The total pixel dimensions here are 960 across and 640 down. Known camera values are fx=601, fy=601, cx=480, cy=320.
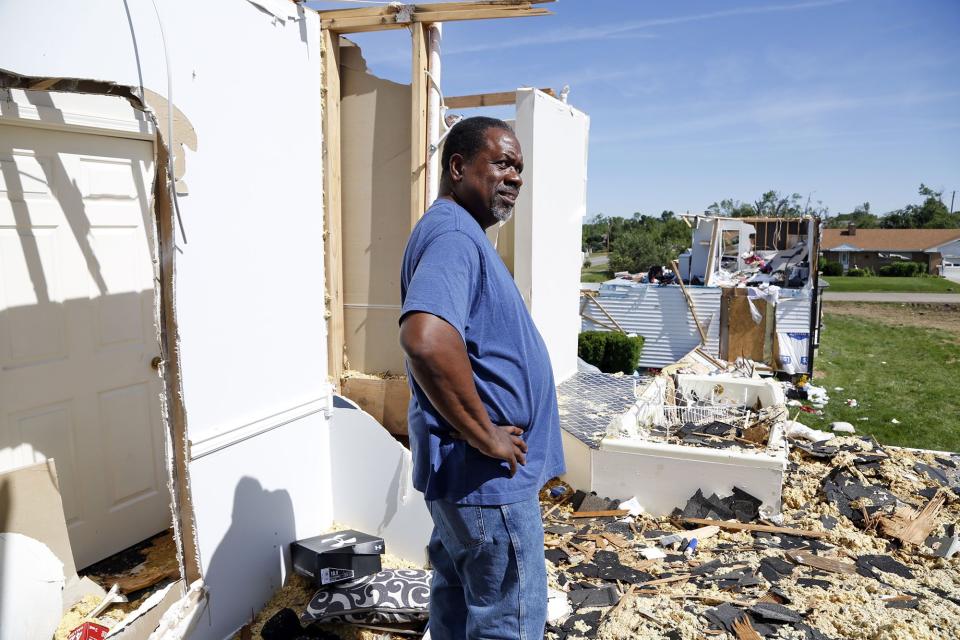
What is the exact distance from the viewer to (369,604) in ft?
10.3

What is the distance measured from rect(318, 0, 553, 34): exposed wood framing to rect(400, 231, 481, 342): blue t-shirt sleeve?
3188 mm

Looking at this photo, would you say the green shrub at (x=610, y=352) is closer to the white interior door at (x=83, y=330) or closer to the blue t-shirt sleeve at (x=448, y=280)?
the white interior door at (x=83, y=330)

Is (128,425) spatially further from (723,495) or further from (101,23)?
(723,495)

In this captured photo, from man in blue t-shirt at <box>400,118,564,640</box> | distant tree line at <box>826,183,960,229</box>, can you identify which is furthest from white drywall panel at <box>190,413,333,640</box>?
distant tree line at <box>826,183,960,229</box>

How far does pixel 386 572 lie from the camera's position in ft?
11.1

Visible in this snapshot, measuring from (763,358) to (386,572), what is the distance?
11.3m

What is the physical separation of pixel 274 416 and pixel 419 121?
251 cm

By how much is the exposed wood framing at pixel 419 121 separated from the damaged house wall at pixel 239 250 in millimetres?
1080

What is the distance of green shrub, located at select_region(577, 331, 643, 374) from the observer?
455 inches

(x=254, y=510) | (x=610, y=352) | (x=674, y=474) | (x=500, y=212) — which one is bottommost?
(x=610, y=352)

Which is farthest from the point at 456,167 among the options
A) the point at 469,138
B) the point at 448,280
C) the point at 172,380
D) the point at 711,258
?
the point at 711,258

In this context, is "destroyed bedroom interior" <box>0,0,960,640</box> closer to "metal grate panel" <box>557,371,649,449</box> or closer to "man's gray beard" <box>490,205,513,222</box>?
"metal grate panel" <box>557,371,649,449</box>

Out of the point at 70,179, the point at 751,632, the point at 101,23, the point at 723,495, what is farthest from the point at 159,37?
the point at 723,495

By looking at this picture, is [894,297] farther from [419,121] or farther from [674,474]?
[419,121]
